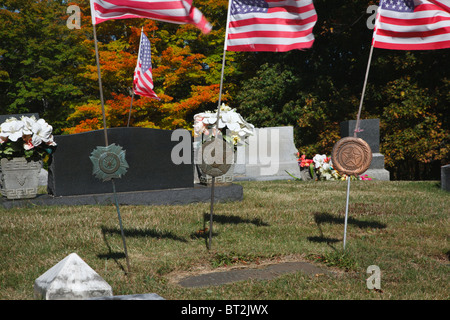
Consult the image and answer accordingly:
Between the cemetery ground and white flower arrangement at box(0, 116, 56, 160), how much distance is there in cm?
107

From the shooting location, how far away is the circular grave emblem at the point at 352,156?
525cm

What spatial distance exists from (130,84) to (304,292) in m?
20.1

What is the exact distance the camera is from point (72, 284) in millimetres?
3215

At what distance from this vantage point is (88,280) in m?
3.30

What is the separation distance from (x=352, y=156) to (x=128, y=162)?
4.87m

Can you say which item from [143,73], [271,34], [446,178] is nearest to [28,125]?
[143,73]

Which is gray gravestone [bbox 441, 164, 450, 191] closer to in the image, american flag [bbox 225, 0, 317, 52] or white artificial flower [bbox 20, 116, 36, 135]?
american flag [bbox 225, 0, 317, 52]

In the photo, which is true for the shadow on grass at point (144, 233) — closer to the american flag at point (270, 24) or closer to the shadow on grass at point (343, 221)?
the shadow on grass at point (343, 221)

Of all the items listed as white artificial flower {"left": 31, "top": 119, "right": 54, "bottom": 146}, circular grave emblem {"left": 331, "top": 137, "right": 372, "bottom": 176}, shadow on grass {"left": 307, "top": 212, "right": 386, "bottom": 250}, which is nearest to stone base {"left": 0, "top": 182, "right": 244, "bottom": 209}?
white artificial flower {"left": 31, "top": 119, "right": 54, "bottom": 146}

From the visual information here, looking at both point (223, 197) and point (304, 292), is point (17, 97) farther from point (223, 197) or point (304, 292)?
point (304, 292)

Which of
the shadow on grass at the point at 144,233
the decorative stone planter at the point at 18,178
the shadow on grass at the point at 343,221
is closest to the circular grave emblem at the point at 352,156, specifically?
the shadow on grass at the point at 343,221

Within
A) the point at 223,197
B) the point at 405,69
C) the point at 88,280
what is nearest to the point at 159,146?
the point at 223,197

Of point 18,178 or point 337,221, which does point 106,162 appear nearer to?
point 337,221

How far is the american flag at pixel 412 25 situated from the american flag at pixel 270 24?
85 centimetres
